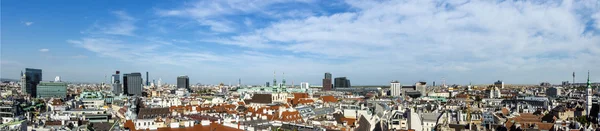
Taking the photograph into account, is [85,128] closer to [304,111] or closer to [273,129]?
→ [273,129]

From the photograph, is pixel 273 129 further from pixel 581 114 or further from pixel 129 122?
pixel 581 114

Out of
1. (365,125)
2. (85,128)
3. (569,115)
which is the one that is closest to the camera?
(85,128)

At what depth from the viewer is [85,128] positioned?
60.0 metres

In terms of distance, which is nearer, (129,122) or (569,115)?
(129,122)

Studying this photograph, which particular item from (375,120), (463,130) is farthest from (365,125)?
(463,130)

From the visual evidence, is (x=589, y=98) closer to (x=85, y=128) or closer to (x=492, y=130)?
(x=492, y=130)

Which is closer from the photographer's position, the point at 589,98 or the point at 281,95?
the point at 589,98

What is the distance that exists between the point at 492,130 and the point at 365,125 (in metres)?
17.4

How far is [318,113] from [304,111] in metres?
3.71

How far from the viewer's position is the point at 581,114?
3816 inches

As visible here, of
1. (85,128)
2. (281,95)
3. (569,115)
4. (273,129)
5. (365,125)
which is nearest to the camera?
(85,128)

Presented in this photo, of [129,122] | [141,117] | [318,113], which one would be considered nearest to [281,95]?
[318,113]

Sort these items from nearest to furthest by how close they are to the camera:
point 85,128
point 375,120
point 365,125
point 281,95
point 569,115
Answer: point 85,128 → point 365,125 → point 375,120 → point 569,115 → point 281,95

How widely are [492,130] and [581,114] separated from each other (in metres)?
41.9
